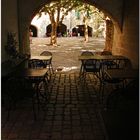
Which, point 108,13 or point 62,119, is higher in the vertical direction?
point 108,13

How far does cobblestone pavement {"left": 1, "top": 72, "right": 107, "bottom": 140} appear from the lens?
5.43 metres

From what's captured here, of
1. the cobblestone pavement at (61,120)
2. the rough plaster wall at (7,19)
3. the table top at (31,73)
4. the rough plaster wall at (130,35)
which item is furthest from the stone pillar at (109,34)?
the table top at (31,73)

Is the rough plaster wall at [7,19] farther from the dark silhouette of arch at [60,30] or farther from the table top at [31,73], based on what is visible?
the dark silhouette of arch at [60,30]

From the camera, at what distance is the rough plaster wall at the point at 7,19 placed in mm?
8750

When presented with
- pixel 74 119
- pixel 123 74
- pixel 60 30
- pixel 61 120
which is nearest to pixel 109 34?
pixel 123 74

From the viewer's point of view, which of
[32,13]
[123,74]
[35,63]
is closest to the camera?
[123,74]

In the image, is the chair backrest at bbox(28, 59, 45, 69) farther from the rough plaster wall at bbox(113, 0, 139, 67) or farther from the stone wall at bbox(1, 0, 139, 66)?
the rough plaster wall at bbox(113, 0, 139, 67)

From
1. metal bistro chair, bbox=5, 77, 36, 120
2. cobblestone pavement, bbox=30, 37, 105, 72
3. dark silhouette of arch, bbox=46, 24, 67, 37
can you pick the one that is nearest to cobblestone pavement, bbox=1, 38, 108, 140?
metal bistro chair, bbox=5, 77, 36, 120

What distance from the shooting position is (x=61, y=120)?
20.5ft

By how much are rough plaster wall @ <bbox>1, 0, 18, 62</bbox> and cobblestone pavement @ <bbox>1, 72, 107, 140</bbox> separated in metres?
1.87

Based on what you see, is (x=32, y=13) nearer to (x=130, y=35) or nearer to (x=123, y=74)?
(x=130, y=35)

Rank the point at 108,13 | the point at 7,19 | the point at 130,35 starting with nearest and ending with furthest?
the point at 7,19 < the point at 130,35 < the point at 108,13

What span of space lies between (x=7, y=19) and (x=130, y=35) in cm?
381

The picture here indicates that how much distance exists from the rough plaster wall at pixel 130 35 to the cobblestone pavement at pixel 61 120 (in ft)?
5.60
